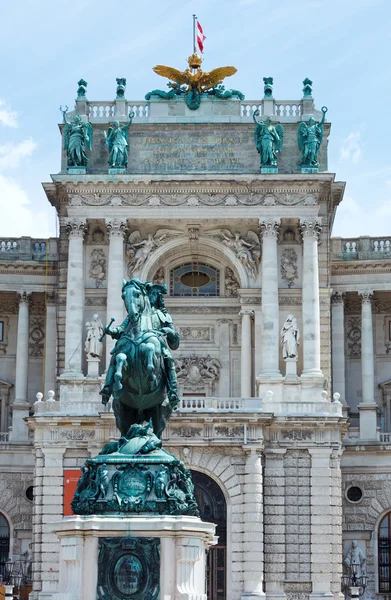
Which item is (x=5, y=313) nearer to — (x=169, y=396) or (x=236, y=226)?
(x=236, y=226)

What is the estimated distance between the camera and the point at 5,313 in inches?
2253

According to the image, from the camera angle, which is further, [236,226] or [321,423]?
[236,226]

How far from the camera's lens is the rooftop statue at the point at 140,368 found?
75.9 ft

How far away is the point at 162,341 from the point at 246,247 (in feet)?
93.7

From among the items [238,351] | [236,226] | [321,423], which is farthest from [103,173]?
[321,423]

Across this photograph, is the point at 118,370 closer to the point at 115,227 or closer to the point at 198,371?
the point at 115,227

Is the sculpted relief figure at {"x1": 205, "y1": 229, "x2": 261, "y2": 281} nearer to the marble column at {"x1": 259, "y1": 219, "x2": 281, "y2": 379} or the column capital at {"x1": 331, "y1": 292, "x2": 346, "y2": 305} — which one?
A: the marble column at {"x1": 259, "y1": 219, "x2": 281, "y2": 379}

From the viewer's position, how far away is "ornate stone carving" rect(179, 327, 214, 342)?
53219mm

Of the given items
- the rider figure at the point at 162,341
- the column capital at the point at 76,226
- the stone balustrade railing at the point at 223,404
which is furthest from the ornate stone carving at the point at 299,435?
the rider figure at the point at 162,341

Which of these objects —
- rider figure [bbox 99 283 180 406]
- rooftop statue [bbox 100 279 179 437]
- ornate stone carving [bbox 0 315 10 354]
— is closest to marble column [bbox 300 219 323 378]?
ornate stone carving [bbox 0 315 10 354]

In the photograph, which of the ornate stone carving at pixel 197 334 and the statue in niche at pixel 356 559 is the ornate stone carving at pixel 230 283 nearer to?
the ornate stone carving at pixel 197 334

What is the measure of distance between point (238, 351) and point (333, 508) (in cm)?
831

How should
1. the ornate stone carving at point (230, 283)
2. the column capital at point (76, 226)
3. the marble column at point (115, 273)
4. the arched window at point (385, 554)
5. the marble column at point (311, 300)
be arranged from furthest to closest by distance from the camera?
1. the ornate stone carving at point (230, 283)
2. the arched window at point (385, 554)
3. the column capital at point (76, 226)
4. the marble column at point (115, 273)
5. the marble column at point (311, 300)

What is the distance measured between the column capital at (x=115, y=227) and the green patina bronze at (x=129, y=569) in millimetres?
29804
